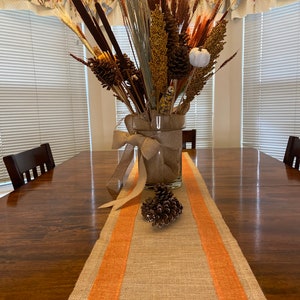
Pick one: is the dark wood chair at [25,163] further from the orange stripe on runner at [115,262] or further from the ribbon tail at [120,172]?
the orange stripe on runner at [115,262]

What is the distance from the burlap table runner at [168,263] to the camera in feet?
1.17

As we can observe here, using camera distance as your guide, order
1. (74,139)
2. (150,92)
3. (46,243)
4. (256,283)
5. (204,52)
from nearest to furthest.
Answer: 1. (256,283)
2. (46,243)
3. (204,52)
4. (150,92)
5. (74,139)

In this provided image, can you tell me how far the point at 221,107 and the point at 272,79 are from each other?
47 cm

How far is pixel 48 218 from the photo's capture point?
24.9 inches

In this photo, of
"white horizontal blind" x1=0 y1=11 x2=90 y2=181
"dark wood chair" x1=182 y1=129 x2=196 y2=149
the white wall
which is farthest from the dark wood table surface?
the white wall

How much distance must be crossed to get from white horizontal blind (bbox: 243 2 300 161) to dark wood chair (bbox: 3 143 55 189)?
1825 millimetres

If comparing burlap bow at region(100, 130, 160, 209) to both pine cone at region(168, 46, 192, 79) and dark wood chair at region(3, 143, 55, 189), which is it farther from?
dark wood chair at region(3, 143, 55, 189)

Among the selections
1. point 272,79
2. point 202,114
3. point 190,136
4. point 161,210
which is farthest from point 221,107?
point 161,210

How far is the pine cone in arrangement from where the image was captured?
1.83 ft

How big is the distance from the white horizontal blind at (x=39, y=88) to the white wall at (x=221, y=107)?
0.09 metres

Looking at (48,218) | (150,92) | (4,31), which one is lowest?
(48,218)

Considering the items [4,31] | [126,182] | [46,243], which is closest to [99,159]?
[126,182]

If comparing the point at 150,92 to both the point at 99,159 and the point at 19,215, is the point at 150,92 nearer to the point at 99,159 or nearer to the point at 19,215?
the point at 19,215

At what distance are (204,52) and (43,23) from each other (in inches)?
79.0
